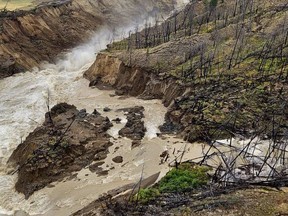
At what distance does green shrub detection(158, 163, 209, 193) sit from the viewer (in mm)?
17234

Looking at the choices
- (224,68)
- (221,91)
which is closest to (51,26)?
(224,68)

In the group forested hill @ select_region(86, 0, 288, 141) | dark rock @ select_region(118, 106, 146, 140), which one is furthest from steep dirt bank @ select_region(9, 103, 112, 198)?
forested hill @ select_region(86, 0, 288, 141)

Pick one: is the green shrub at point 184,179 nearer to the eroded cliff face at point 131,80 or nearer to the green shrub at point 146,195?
the green shrub at point 146,195

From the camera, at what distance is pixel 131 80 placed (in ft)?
120

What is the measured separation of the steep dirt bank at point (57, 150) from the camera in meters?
23.6

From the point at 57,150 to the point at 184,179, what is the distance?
1023cm

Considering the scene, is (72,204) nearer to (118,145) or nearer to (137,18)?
(118,145)

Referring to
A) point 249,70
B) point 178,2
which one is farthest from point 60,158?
point 178,2

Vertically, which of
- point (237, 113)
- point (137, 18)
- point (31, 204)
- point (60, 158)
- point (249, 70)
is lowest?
point (31, 204)

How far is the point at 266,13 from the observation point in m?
41.8

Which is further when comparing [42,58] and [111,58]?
[42,58]

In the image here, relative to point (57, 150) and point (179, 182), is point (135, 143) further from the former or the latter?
point (179, 182)

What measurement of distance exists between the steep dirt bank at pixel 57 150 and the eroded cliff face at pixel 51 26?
1790 centimetres

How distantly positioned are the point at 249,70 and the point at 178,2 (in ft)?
156
